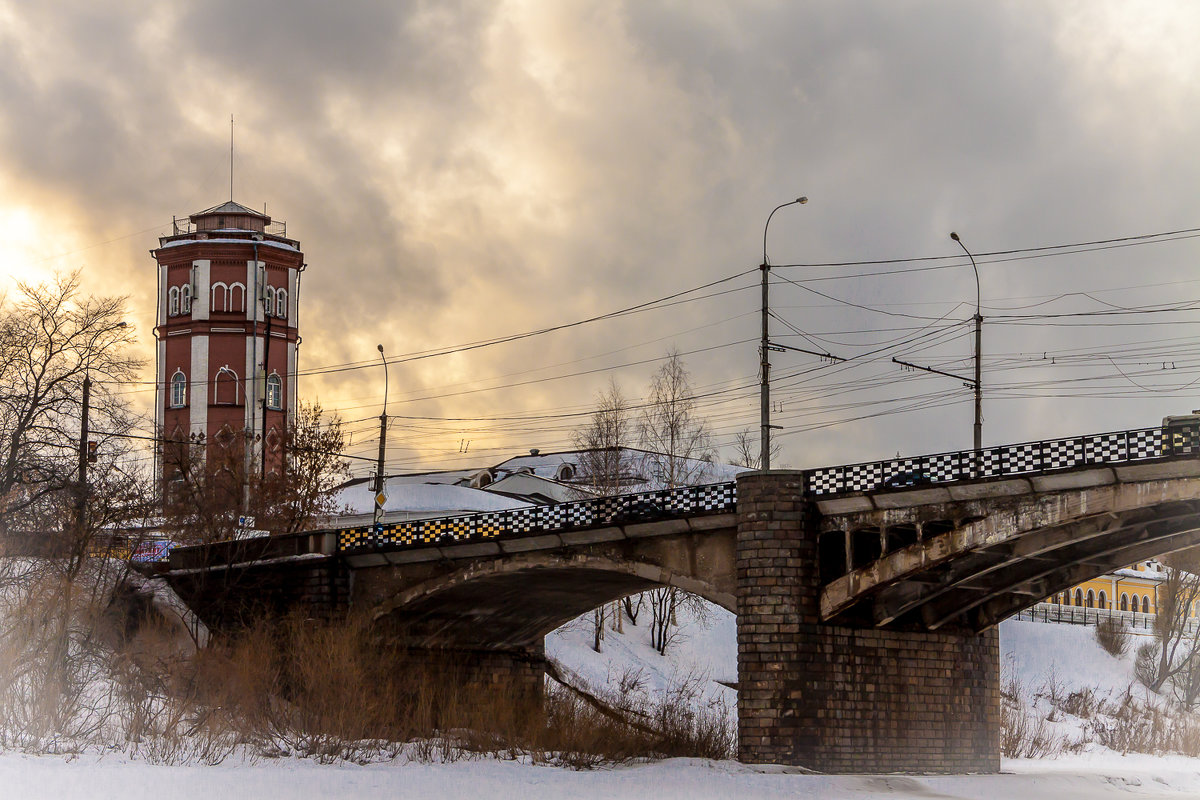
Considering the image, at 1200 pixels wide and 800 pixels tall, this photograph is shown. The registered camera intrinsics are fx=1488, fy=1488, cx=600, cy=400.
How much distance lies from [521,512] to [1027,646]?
1481 inches

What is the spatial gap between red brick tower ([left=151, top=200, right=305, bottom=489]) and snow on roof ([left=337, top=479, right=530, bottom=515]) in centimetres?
768

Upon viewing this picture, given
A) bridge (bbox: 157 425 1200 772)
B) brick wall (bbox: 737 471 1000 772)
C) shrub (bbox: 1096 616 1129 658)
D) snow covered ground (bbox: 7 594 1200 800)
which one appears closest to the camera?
snow covered ground (bbox: 7 594 1200 800)

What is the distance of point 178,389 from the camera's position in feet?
259

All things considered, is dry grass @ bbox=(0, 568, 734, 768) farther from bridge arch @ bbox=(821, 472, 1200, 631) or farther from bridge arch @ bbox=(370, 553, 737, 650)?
bridge arch @ bbox=(821, 472, 1200, 631)

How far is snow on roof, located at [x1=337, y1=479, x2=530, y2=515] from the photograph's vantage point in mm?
67750

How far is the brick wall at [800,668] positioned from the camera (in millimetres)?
35406

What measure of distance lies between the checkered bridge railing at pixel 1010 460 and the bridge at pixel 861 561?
0.04 metres

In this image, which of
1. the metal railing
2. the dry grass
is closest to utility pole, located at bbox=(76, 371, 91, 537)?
the dry grass

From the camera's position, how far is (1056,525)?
32.6 metres

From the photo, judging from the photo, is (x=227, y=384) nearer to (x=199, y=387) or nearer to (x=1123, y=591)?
(x=199, y=387)

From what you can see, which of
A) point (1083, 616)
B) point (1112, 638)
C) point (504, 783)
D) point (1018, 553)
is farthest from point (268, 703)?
point (1083, 616)

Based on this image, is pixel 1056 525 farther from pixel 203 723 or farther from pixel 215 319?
pixel 215 319

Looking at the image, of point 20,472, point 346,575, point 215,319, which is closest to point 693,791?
point 346,575

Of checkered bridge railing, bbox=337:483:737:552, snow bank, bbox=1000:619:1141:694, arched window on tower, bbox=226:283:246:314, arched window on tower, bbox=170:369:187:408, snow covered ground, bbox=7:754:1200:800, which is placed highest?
arched window on tower, bbox=226:283:246:314
